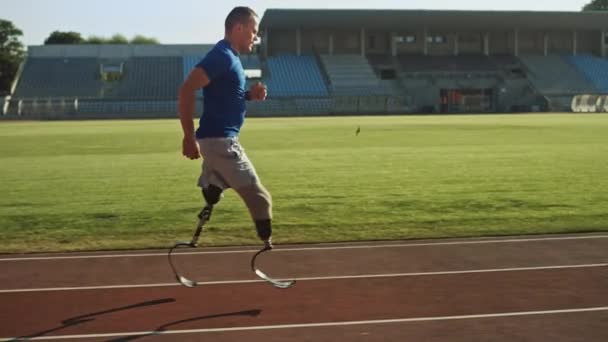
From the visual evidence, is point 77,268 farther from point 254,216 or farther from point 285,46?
point 285,46

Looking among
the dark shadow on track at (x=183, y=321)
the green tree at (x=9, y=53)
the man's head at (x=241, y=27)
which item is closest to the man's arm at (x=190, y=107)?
the man's head at (x=241, y=27)

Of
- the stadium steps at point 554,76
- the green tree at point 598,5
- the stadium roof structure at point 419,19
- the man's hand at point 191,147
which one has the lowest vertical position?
the stadium steps at point 554,76

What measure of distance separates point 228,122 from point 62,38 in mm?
121555

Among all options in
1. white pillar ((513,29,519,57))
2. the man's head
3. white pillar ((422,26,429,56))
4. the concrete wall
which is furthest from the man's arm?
white pillar ((513,29,519,57))

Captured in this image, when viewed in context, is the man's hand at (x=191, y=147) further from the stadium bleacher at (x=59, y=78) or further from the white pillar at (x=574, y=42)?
the white pillar at (x=574, y=42)

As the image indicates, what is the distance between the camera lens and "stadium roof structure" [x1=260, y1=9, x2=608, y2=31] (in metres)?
73.2

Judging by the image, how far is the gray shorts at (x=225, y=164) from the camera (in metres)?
5.72

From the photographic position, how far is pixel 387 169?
16.7 m

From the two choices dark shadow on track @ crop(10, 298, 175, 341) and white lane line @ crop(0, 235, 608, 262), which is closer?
dark shadow on track @ crop(10, 298, 175, 341)

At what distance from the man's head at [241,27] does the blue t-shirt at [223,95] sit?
71 mm

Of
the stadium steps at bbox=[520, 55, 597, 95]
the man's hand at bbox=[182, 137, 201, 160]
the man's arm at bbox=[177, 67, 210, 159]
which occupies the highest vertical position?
the man's arm at bbox=[177, 67, 210, 159]

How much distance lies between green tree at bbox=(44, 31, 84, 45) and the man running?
11952 centimetres

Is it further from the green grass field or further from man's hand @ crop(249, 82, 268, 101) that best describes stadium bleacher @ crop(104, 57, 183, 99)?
man's hand @ crop(249, 82, 268, 101)

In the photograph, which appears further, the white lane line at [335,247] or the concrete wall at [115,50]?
the concrete wall at [115,50]
